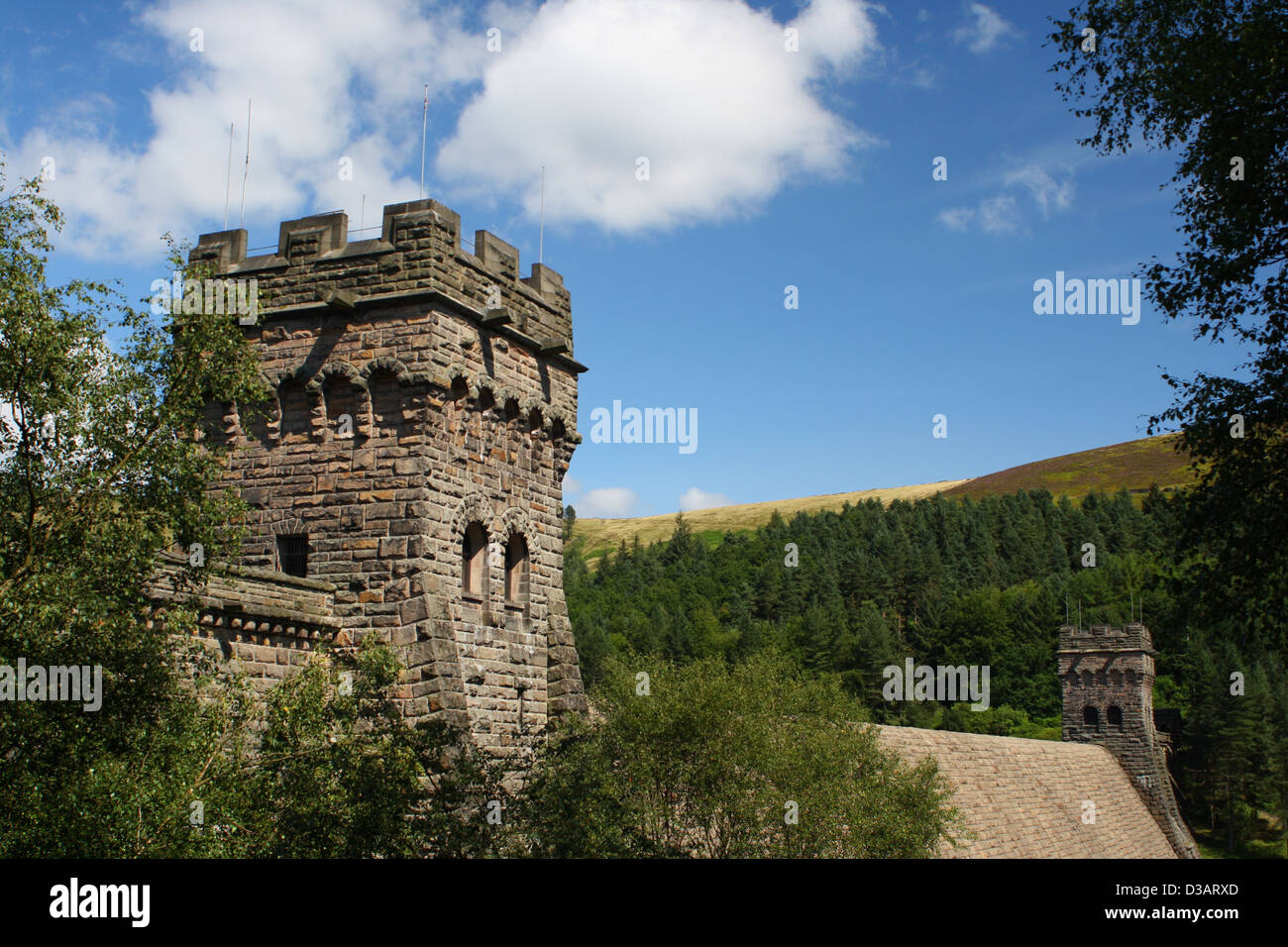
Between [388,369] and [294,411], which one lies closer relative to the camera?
[388,369]

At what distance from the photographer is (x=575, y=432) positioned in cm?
2173

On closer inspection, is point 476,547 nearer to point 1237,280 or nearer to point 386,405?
point 386,405

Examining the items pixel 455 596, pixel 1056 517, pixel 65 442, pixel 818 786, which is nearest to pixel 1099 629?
pixel 818 786

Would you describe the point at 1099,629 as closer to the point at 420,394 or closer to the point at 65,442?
the point at 420,394

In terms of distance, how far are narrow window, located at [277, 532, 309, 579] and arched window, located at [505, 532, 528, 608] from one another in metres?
3.51

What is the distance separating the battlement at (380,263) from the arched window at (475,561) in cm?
353

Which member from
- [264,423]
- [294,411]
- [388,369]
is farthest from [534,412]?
[264,423]

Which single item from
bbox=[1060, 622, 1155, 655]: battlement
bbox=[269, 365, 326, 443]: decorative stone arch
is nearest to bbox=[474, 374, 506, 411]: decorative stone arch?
bbox=[269, 365, 326, 443]: decorative stone arch

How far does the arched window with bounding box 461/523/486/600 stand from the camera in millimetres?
19156

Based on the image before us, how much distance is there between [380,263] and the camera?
1873 centimetres

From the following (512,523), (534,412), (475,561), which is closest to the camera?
(475,561)

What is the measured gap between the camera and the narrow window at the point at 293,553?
721 inches

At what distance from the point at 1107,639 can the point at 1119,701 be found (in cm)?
327

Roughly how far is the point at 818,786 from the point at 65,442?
1341 centimetres
